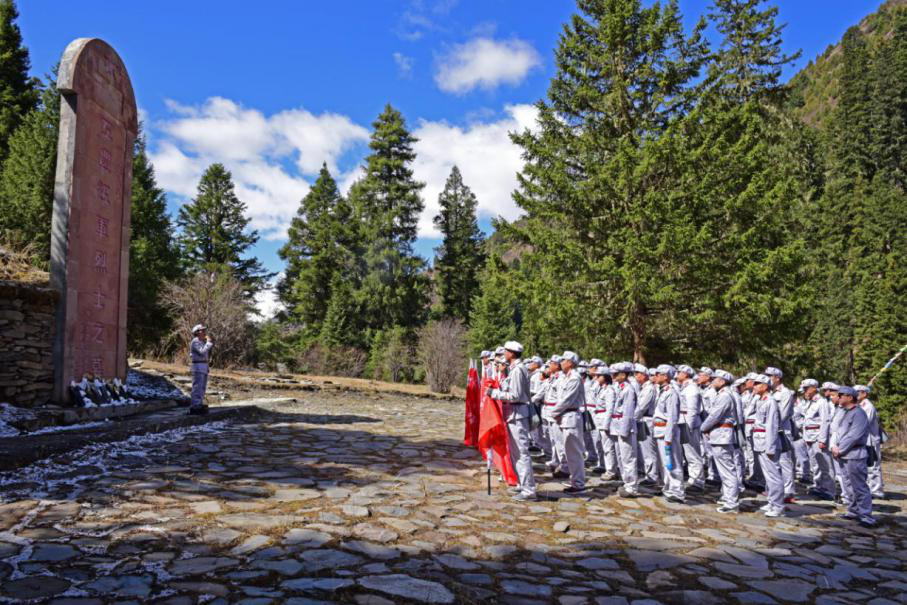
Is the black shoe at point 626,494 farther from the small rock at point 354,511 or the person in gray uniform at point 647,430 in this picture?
the small rock at point 354,511

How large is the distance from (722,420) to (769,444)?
29.5 inches

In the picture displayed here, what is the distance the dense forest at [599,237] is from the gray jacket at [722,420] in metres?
7.99

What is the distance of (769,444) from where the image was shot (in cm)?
794

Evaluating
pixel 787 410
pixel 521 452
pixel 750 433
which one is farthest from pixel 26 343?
pixel 787 410

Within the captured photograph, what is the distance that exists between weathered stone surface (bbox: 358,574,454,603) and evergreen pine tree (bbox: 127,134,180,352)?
2512 centimetres

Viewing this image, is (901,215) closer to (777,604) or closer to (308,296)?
(308,296)

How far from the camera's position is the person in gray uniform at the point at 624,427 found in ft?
26.9

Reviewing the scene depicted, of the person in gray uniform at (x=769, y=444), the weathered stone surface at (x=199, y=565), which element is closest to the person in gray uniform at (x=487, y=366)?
the person in gray uniform at (x=769, y=444)

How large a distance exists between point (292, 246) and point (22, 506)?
46476mm

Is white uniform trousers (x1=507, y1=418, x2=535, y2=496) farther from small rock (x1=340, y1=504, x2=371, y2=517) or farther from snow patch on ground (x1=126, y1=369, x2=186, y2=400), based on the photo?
snow patch on ground (x1=126, y1=369, x2=186, y2=400)

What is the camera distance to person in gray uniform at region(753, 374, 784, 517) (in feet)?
24.9

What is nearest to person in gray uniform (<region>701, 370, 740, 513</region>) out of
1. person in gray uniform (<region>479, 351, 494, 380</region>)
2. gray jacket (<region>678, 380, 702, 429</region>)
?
gray jacket (<region>678, 380, 702, 429</region>)

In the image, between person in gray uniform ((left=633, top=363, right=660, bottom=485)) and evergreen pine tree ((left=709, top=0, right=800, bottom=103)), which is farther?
evergreen pine tree ((left=709, top=0, right=800, bottom=103))

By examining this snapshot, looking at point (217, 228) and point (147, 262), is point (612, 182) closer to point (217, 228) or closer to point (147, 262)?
point (147, 262)
